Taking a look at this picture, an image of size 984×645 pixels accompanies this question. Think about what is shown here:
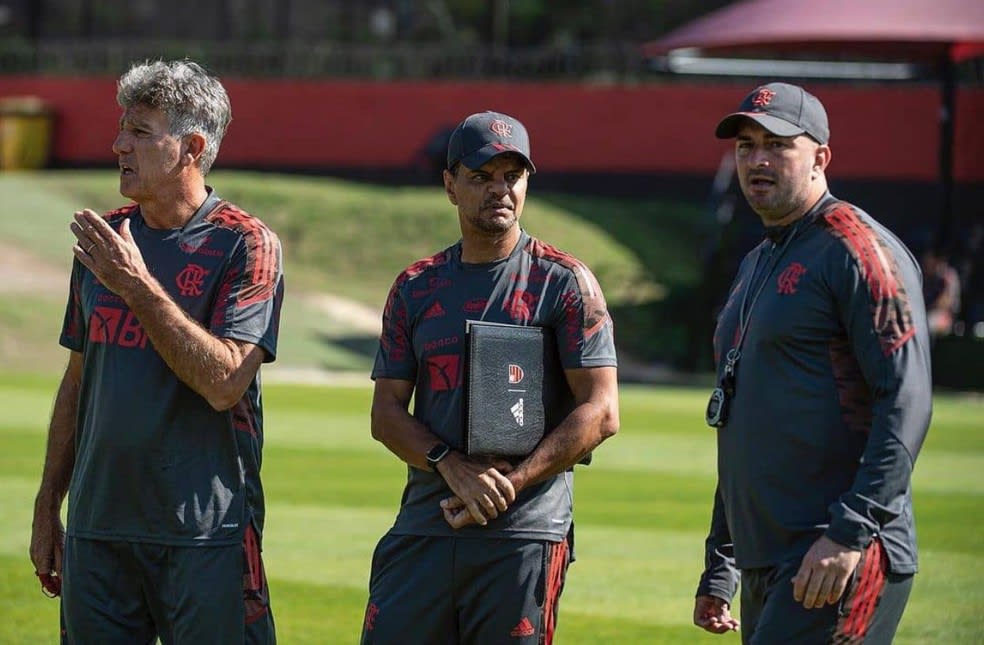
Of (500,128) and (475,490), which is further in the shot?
(500,128)

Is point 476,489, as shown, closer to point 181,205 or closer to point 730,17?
point 181,205

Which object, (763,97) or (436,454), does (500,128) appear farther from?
(436,454)

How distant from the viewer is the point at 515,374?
193 inches

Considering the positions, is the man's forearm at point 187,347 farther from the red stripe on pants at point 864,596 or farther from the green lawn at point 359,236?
the green lawn at point 359,236

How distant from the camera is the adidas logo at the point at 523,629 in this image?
4.87 meters

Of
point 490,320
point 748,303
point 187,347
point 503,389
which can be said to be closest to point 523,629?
point 503,389

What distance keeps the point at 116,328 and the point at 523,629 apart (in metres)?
1.45

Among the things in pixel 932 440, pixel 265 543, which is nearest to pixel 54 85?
pixel 932 440

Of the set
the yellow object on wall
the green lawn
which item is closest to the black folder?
the green lawn

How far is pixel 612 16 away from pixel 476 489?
106 ft

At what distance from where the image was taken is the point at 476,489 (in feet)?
15.8

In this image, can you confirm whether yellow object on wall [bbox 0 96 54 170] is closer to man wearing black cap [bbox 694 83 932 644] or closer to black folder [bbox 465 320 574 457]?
black folder [bbox 465 320 574 457]

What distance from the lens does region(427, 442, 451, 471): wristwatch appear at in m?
4.93

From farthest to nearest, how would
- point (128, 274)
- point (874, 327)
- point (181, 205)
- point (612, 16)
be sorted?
point (612, 16)
point (181, 205)
point (128, 274)
point (874, 327)
